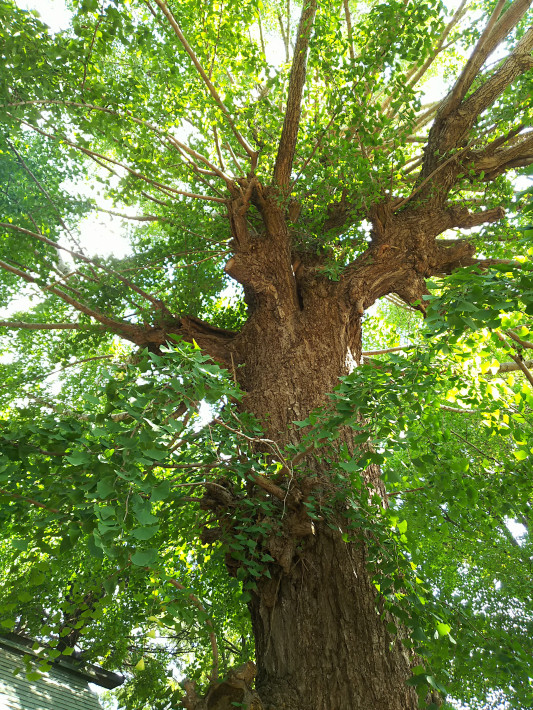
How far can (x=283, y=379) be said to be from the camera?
146 inches

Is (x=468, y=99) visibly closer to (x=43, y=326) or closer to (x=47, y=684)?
(x=43, y=326)

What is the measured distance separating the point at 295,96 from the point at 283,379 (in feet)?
7.87

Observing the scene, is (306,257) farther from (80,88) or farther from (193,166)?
(80,88)

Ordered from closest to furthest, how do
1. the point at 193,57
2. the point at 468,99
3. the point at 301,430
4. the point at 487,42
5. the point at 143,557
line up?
the point at 143,557
the point at 301,430
the point at 193,57
the point at 487,42
the point at 468,99

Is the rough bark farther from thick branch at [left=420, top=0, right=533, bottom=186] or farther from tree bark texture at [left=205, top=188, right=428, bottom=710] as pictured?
thick branch at [left=420, top=0, right=533, bottom=186]

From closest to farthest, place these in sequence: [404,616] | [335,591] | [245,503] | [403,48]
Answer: [404,616], [335,591], [245,503], [403,48]

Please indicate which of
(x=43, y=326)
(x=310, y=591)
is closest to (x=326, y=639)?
(x=310, y=591)

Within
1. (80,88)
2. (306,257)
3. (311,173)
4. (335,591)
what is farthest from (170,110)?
(335,591)

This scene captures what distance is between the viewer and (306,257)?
16.2 ft

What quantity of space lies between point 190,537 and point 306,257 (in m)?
3.09

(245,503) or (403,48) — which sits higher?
(403,48)

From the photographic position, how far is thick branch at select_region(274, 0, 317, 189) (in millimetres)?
3691

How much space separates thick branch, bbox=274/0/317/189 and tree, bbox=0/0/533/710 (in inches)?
1.0

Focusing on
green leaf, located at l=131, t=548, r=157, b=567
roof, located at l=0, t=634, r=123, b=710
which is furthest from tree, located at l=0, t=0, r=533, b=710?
roof, located at l=0, t=634, r=123, b=710
